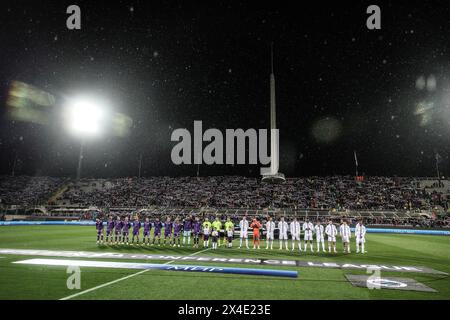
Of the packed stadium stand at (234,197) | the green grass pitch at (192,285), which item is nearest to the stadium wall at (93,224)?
the packed stadium stand at (234,197)

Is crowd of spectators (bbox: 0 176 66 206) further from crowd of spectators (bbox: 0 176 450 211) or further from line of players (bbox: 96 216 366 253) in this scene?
line of players (bbox: 96 216 366 253)

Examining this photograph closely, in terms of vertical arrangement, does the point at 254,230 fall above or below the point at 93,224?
above

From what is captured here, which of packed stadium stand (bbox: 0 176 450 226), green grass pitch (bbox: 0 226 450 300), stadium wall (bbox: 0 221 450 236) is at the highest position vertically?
packed stadium stand (bbox: 0 176 450 226)

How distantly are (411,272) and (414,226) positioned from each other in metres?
32.3

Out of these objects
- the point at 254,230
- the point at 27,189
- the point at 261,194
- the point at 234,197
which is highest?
the point at 27,189

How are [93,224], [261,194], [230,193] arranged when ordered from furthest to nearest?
[230,193], [261,194], [93,224]

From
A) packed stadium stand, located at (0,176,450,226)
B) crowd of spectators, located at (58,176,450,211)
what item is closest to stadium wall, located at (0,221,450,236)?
packed stadium stand, located at (0,176,450,226)

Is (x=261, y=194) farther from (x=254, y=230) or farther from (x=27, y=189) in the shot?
(x=27, y=189)

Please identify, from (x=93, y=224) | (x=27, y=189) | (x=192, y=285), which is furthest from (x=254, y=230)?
(x=27, y=189)

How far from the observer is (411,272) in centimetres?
1133

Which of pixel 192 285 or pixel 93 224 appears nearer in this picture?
pixel 192 285

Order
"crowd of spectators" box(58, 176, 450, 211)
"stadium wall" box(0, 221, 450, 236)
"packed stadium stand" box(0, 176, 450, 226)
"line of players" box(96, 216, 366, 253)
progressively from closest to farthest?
"line of players" box(96, 216, 366, 253)
"stadium wall" box(0, 221, 450, 236)
"packed stadium stand" box(0, 176, 450, 226)
"crowd of spectators" box(58, 176, 450, 211)

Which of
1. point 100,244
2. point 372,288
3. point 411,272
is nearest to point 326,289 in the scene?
point 372,288
